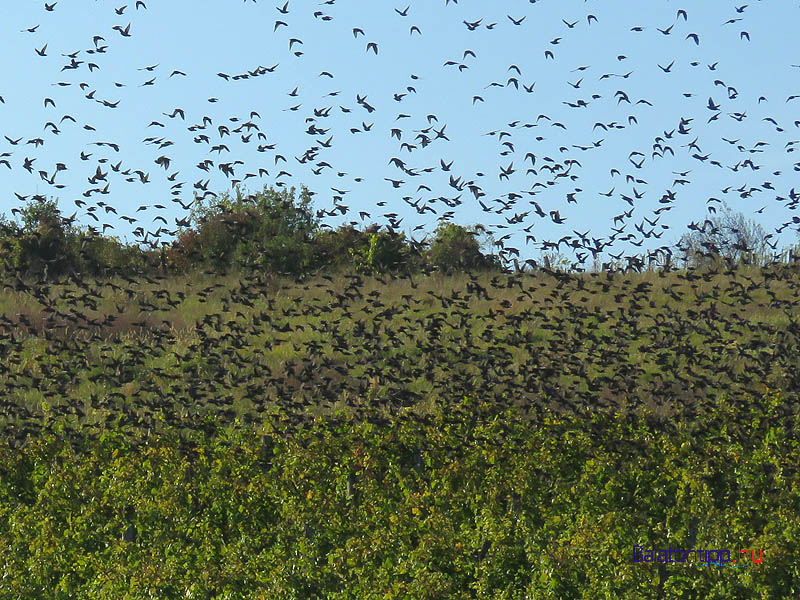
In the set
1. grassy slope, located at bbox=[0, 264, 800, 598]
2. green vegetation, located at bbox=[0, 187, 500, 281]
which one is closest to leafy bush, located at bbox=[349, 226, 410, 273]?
green vegetation, located at bbox=[0, 187, 500, 281]

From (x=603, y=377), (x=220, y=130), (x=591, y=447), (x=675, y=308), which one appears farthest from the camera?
(x=675, y=308)

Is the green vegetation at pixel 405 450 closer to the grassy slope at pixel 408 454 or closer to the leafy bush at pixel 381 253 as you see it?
the grassy slope at pixel 408 454

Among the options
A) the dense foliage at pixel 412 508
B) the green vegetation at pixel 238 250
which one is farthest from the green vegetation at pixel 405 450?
the green vegetation at pixel 238 250

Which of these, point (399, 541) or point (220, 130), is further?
point (220, 130)

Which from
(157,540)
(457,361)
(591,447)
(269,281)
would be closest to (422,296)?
(269,281)

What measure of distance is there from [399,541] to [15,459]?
1439 cm

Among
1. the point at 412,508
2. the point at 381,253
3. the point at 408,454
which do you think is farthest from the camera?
the point at 381,253

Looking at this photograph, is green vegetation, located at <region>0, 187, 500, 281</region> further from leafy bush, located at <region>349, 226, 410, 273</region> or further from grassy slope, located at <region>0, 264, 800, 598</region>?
grassy slope, located at <region>0, 264, 800, 598</region>

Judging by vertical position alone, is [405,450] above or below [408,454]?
above

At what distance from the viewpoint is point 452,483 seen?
95.5 feet

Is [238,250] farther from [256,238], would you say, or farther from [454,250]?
[454,250]

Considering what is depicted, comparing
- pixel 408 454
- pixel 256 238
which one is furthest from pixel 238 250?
pixel 408 454

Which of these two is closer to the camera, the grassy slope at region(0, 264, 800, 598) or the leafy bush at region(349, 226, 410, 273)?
the grassy slope at region(0, 264, 800, 598)

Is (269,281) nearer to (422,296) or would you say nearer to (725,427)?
(422,296)
